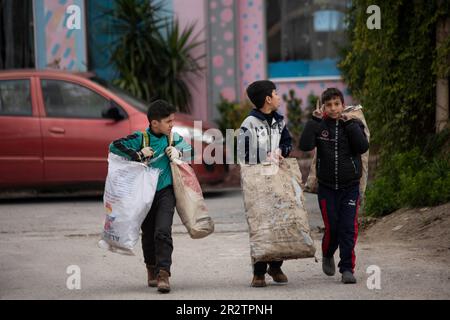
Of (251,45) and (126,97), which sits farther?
(251,45)

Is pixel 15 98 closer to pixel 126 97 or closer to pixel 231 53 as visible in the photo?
pixel 126 97

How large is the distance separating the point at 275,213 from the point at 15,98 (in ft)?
21.1

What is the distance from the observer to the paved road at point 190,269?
6121 millimetres

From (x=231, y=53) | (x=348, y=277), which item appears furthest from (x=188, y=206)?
(x=231, y=53)

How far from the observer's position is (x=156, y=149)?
6434 mm

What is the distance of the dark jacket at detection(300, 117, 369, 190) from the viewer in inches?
251

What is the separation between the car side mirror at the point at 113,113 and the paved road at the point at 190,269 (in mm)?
1843

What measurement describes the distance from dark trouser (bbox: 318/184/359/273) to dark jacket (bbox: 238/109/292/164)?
18.7 inches

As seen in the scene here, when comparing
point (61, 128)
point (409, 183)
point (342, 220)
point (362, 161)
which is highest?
point (362, 161)

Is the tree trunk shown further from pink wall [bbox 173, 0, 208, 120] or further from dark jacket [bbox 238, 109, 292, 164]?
pink wall [bbox 173, 0, 208, 120]

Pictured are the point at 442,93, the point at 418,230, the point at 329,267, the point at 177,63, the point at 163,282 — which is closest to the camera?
the point at 163,282

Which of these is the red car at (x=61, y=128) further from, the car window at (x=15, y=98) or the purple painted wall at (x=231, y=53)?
the purple painted wall at (x=231, y=53)
